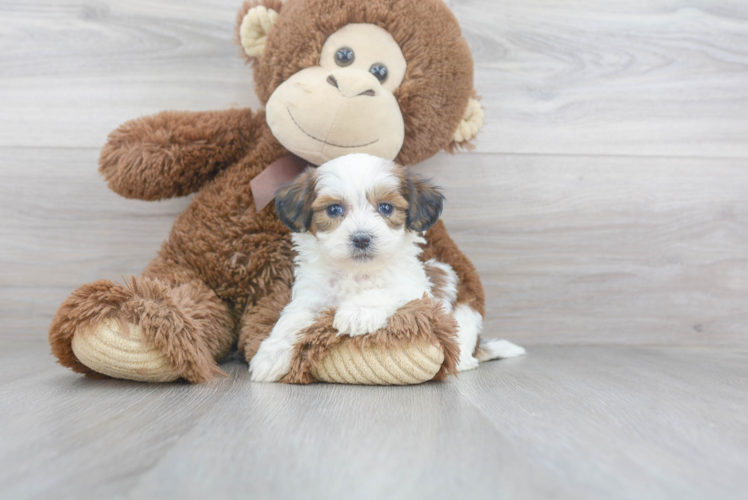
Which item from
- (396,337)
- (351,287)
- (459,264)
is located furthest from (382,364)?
(459,264)

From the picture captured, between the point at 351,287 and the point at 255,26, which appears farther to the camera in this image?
the point at 255,26

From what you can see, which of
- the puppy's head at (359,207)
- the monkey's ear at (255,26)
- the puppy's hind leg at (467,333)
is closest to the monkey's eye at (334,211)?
the puppy's head at (359,207)

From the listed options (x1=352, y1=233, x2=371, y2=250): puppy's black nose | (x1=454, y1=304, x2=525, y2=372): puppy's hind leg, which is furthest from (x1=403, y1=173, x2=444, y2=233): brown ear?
(x1=454, y1=304, x2=525, y2=372): puppy's hind leg

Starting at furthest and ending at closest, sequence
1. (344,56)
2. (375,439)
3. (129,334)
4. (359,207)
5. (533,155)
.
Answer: (533,155) < (344,56) < (359,207) < (129,334) < (375,439)

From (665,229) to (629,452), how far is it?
114 centimetres

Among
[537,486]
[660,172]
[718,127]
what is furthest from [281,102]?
[718,127]

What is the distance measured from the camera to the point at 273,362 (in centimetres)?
106

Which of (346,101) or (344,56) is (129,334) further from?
(344,56)

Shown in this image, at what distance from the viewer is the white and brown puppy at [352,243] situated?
1.05m

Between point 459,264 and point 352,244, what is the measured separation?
1.29 ft

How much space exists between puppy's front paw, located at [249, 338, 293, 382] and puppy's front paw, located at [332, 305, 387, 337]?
0.12 metres

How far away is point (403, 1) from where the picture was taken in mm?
1217

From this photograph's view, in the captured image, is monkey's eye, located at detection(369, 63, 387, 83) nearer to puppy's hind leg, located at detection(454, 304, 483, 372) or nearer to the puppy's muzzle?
the puppy's muzzle

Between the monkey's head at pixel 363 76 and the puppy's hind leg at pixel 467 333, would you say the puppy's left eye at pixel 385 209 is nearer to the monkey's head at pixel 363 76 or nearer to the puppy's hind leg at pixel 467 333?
the monkey's head at pixel 363 76
